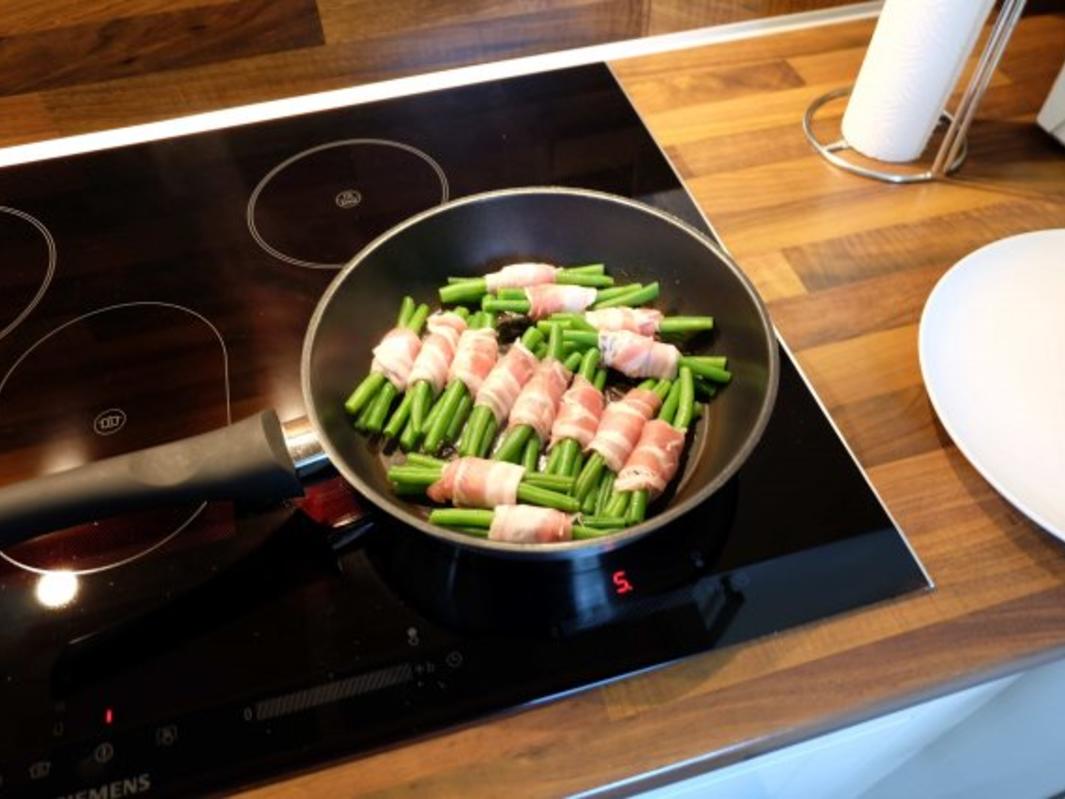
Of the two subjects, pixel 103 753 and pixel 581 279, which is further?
pixel 581 279

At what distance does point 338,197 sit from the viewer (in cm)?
97

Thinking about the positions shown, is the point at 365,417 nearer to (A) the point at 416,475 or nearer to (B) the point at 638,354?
(A) the point at 416,475

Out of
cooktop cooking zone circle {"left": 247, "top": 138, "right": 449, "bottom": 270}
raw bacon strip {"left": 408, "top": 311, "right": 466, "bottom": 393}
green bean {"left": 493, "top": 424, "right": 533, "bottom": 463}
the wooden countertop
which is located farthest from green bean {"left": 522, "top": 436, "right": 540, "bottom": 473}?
cooktop cooking zone circle {"left": 247, "top": 138, "right": 449, "bottom": 270}

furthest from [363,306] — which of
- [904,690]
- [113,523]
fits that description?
[904,690]

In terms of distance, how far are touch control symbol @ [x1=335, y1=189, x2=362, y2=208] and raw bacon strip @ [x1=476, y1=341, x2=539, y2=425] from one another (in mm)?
322

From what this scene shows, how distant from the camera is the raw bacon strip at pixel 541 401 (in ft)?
2.39

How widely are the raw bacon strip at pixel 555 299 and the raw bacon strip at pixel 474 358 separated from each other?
0.06 meters

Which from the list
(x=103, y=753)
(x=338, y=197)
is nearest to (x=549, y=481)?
(x=103, y=753)

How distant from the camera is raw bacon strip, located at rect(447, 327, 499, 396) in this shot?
2.49 ft

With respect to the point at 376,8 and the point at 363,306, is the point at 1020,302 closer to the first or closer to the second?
the point at 363,306

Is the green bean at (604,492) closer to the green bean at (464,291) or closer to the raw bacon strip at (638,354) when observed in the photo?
the raw bacon strip at (638,354)

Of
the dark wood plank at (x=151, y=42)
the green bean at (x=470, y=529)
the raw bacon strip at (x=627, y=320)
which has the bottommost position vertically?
the green bean at (x=470, y=529)

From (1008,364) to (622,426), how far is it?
0.38m

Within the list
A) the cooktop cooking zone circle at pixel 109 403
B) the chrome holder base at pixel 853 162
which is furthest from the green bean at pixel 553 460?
the chrome holder base at pixel 853 162
